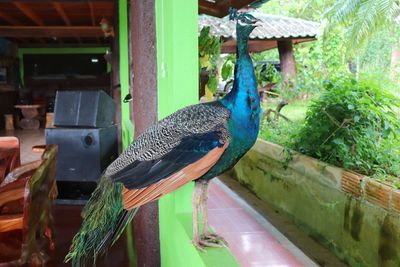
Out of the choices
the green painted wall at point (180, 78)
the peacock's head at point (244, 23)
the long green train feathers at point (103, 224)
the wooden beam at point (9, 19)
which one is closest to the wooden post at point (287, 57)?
the wooden beam at point (9, 19)

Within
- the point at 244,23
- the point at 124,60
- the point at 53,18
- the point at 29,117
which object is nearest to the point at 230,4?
the point at 124,60

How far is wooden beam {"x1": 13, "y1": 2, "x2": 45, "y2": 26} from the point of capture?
257 inches

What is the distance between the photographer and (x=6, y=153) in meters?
3.07

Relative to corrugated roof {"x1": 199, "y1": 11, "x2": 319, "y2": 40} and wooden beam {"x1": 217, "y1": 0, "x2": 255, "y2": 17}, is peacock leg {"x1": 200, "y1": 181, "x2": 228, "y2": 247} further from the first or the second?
corrugated roof {"x1": 199, "y1": 11, "x2": 319, "y2": 40}

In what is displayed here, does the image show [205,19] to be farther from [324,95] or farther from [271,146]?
[324,95]

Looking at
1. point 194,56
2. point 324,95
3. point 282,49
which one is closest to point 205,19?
point 282,49

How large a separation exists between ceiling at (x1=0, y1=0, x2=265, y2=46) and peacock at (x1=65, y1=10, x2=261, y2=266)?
3788 mm

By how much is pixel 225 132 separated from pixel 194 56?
21.9 inches

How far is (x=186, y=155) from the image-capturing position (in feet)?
4.73

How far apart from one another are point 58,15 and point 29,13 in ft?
1.77

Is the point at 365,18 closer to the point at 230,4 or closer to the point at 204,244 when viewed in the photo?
the point at 230,4

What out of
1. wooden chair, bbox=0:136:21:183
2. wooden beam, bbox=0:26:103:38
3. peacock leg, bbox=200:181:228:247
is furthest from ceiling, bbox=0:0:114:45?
peacock leg, bbox=200:181:228:247

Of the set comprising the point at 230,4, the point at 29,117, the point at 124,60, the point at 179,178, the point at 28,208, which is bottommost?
the point at 29,117

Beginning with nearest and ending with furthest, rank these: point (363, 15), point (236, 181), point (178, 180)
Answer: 1. point (178, 180)
2. point (236, 181)
3. point (363, 15)
